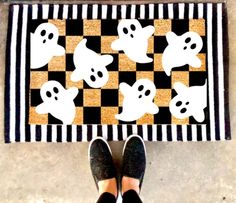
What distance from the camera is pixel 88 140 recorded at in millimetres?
1315

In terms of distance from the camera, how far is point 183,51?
131cm

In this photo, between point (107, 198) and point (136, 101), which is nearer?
point (107, 198)

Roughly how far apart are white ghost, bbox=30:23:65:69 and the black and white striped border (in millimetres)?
26

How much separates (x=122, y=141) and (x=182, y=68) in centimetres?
34

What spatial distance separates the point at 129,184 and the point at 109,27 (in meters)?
0.55

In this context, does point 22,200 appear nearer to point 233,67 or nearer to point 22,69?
point 22,69

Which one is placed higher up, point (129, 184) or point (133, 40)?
point (133, 40)

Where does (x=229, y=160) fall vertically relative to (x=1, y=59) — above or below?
below

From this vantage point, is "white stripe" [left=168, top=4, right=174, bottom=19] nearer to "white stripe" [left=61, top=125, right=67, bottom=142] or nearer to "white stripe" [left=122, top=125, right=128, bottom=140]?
"white stripe" [left=122, top=125, right=128, bottom=140]

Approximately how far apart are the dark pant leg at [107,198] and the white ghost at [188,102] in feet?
1.17

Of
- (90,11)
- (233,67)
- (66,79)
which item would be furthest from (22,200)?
(233,67)

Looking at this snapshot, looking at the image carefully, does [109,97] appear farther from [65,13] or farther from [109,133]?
[65,13]

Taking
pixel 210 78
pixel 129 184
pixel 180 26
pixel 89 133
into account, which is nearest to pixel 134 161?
pixel 129 184

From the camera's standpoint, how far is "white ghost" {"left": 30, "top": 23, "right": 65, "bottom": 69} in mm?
1306
